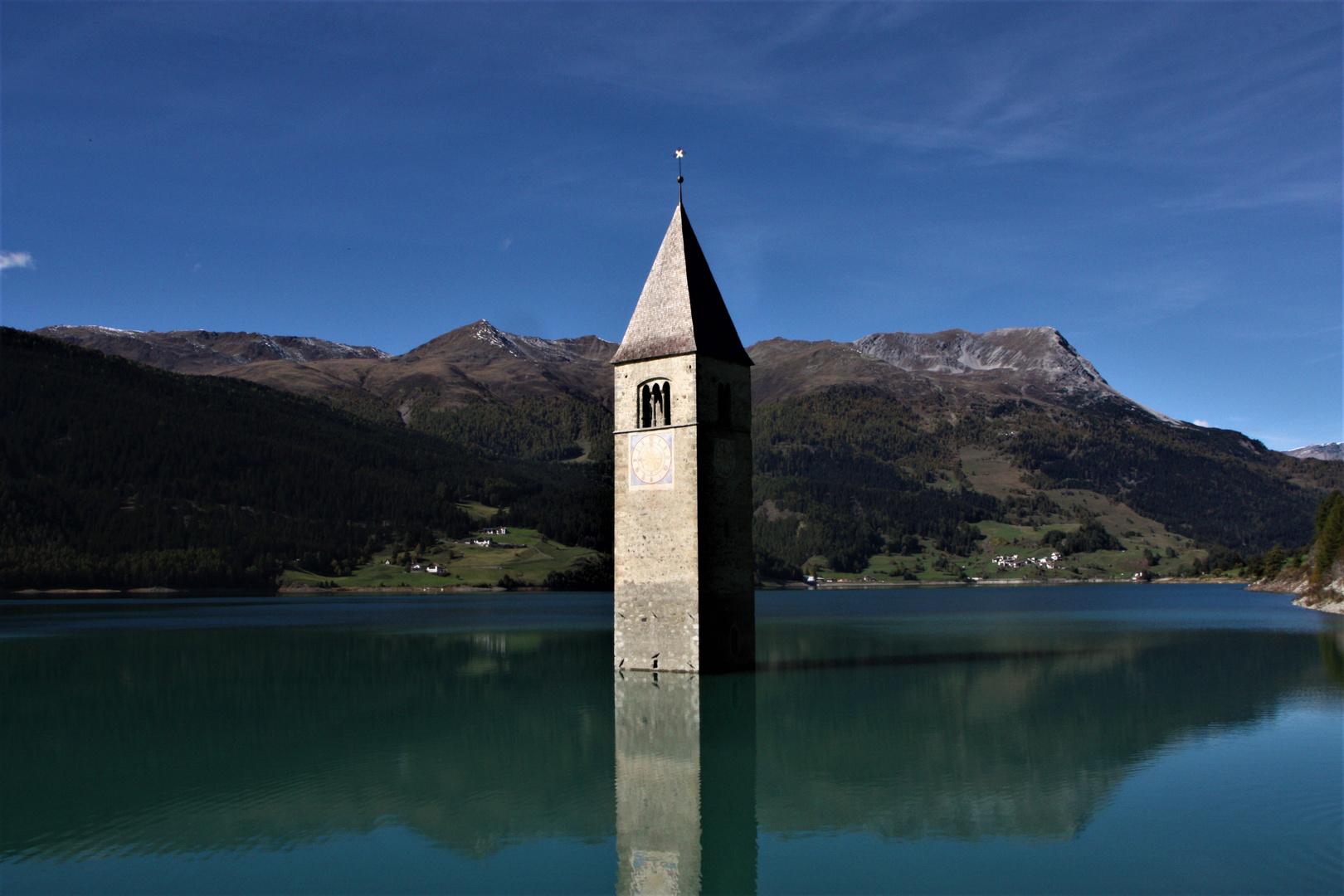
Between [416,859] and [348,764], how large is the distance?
876cm

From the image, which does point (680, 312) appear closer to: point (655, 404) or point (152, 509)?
point (655, 404)

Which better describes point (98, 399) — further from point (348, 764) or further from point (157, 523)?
point (348, 764)

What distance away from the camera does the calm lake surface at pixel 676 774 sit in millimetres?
17703

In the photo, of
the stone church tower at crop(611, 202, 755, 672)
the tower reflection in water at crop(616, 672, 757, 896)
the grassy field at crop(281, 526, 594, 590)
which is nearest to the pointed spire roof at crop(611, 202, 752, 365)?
the stone church tower at crop(611, 202, 755, 672)

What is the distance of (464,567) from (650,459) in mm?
132497

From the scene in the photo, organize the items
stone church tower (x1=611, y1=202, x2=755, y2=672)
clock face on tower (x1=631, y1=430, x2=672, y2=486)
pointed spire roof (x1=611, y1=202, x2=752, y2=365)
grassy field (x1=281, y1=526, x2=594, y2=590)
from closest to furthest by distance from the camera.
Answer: stone church tower (x1=611, y1=202, x2=755, y2=672) → clock face on tower (x1=631, y1=430, x2=672, y2=486) → pointed spire roof (x1=611, y1=202, x2=752, y2=365) → grassy field (x1=281, y1=526, x2=594, y2=590)

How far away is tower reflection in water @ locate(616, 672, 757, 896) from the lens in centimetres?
1789

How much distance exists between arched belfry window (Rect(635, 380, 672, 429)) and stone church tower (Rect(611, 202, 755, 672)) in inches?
1.8

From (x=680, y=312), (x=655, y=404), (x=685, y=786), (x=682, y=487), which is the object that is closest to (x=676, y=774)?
(x=685, y=786)

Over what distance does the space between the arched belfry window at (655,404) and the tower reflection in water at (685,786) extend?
9542 millimetres

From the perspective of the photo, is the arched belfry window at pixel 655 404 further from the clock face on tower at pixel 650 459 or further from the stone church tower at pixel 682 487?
the clock face on tower at pixel 650 459

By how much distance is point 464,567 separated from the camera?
167625 mm

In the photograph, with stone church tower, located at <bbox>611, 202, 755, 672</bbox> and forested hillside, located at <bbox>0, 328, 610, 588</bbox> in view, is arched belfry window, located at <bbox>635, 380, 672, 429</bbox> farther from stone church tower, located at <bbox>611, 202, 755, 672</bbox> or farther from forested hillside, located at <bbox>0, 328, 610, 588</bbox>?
forested hillside, located at <bbox>0, 328, 610, 588</bbox>

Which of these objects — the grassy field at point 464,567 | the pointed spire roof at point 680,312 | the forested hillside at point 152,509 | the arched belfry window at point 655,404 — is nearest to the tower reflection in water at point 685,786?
the arched belfry window at point 655,404
